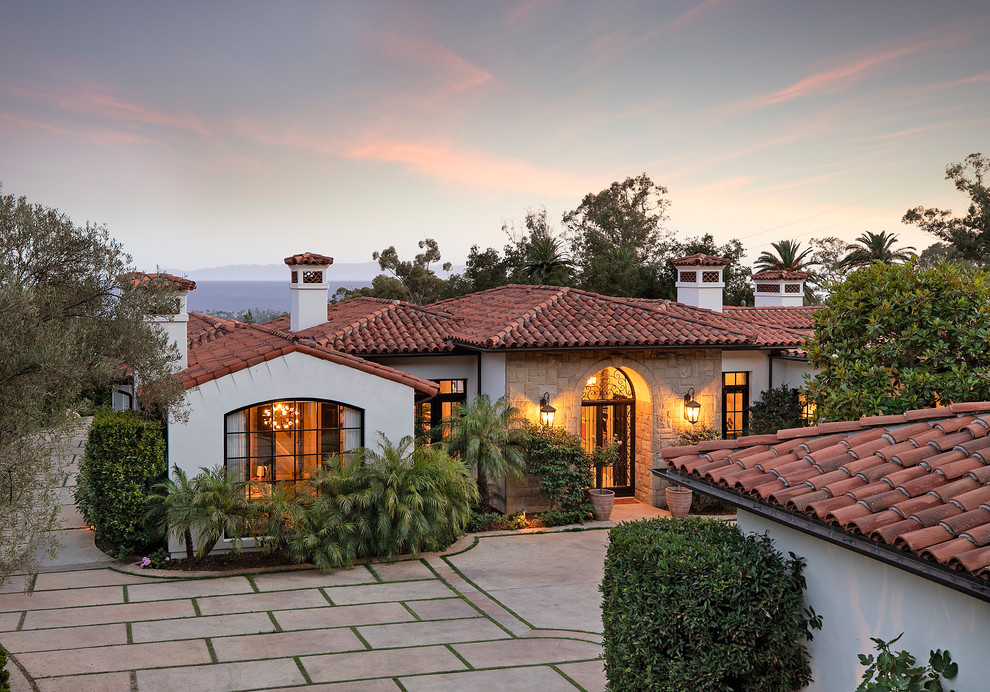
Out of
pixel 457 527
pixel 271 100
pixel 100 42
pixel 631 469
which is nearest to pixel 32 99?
pixel 100 42

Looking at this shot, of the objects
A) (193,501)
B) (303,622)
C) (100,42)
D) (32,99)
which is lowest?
(303,622)

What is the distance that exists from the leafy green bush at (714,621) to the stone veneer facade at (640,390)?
32.0 feet

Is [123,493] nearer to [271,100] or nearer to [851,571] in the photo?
[851,571]

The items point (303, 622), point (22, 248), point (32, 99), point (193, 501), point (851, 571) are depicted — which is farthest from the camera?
point (32, 99)

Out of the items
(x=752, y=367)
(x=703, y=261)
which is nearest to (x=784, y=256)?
(x=703, y=261)

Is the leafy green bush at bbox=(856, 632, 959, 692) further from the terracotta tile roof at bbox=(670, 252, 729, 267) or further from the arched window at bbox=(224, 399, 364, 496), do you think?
the terracotta tile roof at bbox=(670, 252, 729, 267)

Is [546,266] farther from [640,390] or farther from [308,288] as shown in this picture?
[640,390]

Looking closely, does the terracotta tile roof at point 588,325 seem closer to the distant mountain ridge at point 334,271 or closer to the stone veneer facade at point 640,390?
the stone veneer facade at point 640,390

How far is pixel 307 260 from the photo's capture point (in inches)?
757

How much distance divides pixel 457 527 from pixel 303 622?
13.0ft

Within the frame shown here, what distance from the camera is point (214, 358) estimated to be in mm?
15406

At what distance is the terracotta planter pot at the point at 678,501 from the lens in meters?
17.3

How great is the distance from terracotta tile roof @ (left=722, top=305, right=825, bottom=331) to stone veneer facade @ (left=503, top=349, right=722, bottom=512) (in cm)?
373

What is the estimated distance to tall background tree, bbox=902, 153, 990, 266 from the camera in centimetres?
4219
